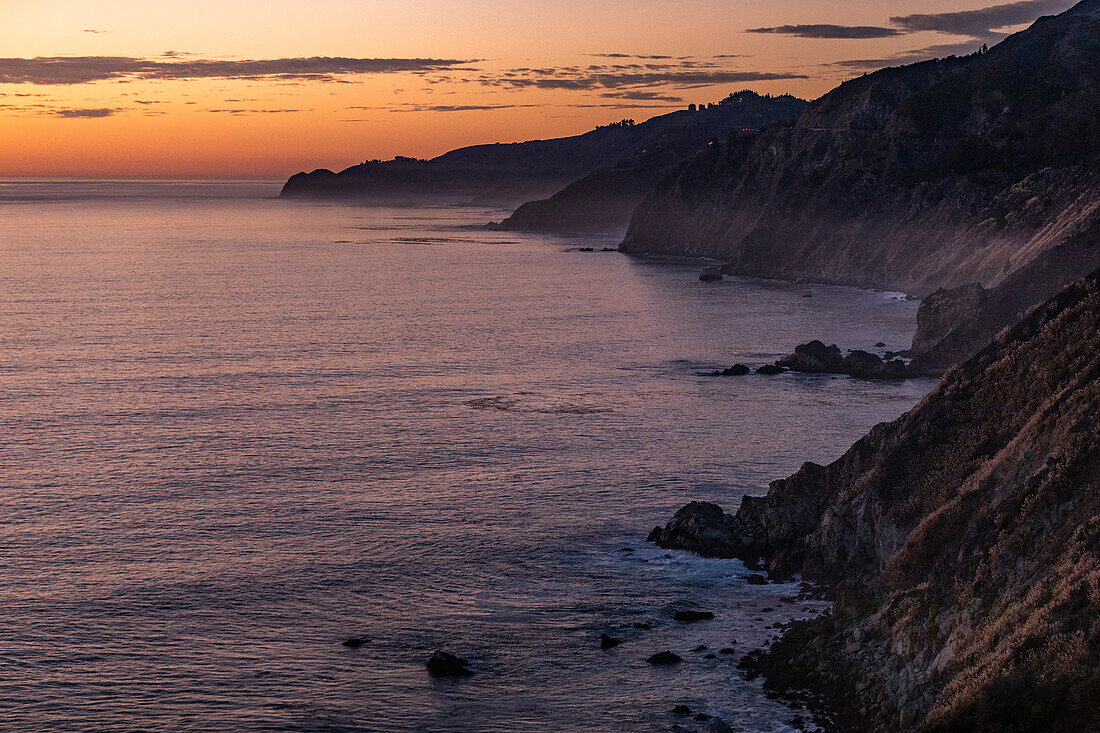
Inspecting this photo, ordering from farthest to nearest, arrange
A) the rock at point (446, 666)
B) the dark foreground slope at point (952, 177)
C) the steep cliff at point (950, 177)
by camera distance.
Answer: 1. the steep cliff at point (950, 177)
2. the dark foreground slope at point (952, 177)
3. the rock at point (446, 666)

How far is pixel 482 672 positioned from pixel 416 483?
2109cm

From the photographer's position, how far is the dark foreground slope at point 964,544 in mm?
24375

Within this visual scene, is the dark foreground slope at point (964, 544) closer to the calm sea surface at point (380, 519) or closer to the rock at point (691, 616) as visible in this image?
the calm sea surface at point (380, 519)

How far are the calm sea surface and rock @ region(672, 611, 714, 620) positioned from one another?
49 cm

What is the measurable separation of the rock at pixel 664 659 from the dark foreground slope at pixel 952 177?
8292 centimetres

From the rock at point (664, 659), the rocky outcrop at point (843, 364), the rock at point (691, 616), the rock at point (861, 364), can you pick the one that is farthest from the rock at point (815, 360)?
the rock at point (664, 659)

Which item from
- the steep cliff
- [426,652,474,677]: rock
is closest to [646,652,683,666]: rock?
[426,652,474,677]: rock

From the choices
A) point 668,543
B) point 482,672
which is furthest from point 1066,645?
point 668,543

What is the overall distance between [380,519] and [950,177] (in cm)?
13365

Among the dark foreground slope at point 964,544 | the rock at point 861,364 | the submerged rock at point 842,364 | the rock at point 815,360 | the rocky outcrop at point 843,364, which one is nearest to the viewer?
the dark foreground slope at point 964,544

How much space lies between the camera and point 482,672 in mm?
34156

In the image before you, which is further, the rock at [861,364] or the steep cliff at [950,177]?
the steep cliff at [950,177]

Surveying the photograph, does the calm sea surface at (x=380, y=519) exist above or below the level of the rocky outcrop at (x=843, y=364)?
below

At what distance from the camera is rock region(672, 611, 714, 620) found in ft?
124
